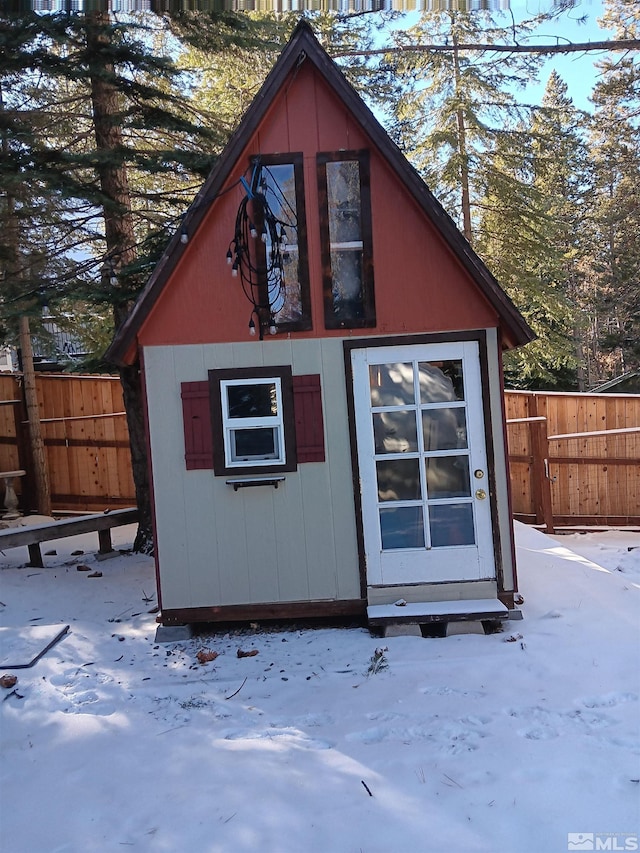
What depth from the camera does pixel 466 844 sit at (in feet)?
8.78

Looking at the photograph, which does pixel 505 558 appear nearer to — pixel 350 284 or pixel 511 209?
pixel 350 284

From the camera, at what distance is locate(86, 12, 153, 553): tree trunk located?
6.57 metres

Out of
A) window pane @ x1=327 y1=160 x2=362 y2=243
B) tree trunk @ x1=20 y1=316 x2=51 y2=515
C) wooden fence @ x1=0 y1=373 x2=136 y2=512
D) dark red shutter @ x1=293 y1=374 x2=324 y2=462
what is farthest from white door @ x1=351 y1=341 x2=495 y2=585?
tree trunk @ x1=20 y1=316 x2=51 y2=515

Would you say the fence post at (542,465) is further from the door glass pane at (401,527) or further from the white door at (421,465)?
the door glass pane at (401,527)

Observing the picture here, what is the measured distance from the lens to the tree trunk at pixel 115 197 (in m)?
6.57

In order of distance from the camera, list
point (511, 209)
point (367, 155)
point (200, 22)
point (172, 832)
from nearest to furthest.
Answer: point (172, 832)
point (367, 155)
point (200, 22)
point (511, 209)

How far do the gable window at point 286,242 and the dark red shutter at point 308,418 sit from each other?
0.46 metres

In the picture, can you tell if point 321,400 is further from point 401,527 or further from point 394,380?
point 401,527

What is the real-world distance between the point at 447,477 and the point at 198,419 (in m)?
2.08

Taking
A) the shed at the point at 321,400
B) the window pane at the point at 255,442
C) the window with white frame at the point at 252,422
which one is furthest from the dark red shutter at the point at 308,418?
the window pane at the point at 255,442

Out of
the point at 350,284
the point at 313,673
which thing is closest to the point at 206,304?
the point at 350,284

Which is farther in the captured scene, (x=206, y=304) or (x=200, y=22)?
(x=200, y=22)

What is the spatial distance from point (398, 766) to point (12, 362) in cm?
1747

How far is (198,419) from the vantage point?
5.25m
